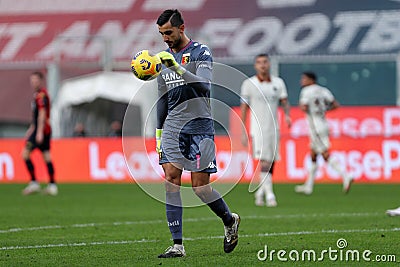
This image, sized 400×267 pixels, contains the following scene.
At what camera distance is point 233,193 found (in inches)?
715

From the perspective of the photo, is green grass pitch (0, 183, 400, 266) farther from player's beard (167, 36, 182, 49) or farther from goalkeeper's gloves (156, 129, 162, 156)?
player's beard (167, 36, 182, 49)

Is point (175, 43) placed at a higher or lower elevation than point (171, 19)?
lower

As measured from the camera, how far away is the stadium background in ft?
69.3

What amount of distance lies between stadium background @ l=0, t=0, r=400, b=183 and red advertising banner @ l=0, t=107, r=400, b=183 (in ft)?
0.08

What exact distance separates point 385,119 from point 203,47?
48.5ft

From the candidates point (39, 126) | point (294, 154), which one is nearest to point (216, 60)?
Result: point (294, 154)

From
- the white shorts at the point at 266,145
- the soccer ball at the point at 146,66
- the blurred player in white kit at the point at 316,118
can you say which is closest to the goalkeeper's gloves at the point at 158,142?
the soccer ball at the point at 146,66

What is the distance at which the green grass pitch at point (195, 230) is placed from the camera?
8.16 m

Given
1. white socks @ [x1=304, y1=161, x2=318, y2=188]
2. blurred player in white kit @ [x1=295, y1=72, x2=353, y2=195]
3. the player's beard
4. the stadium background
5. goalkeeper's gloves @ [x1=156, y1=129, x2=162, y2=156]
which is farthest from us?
the stadium background

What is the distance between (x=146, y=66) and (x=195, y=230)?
3.72m

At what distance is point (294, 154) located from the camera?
69.3 ft

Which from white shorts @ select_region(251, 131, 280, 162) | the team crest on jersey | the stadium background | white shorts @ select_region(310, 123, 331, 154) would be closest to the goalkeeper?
the team crest on jersey

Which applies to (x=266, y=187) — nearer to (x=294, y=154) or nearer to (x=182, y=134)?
(x=294, y=154)

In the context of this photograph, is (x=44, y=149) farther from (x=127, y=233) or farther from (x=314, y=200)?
(x=127, y=233)
